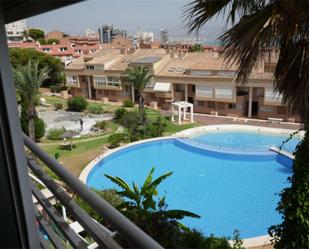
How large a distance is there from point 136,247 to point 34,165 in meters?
1.31

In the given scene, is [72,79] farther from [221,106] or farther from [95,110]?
[221,106]

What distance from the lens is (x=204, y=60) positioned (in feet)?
98.3

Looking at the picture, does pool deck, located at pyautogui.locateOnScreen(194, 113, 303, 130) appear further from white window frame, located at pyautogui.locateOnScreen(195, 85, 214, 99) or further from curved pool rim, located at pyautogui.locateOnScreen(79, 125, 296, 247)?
white window frame, located at pyautogui.locateOnScreen(195, 85, 214, 99)

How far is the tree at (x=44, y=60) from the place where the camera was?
38.7 m

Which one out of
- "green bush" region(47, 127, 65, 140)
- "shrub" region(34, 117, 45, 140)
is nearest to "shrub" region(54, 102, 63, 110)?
"green bush" region(47, 127, 65, 140)

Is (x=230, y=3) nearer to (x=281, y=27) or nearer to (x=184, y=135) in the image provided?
(x=281, y=27)

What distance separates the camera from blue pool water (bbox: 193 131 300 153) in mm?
20383

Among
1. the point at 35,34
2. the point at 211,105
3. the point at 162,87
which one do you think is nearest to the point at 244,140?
the point at 211,105

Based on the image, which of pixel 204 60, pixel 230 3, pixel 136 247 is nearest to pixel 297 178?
pixel 230 3

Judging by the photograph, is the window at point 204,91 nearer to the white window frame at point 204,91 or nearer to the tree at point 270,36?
the white window frame at point 204,91

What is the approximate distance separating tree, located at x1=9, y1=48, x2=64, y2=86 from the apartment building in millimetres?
4599

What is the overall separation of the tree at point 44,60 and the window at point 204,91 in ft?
64.8

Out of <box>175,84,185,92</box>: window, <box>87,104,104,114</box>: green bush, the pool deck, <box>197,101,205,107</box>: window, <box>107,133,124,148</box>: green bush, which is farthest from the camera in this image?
<box>175,84,185,92</box>: window

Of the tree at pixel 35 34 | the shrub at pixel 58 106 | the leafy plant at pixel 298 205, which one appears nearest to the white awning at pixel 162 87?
the shrub at pixel 58 106
